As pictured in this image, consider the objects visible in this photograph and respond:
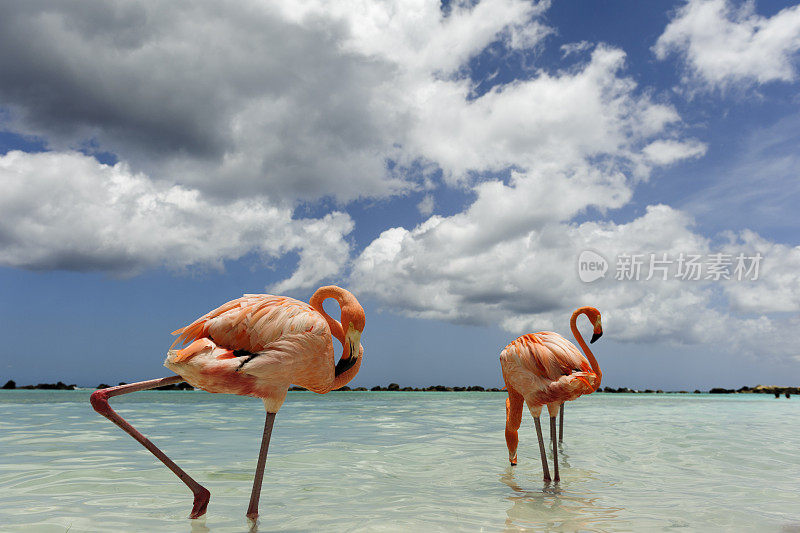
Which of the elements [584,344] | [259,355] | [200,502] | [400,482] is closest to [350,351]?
[259,355]

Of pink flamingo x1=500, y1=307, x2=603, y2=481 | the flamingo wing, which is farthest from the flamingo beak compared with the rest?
pink flamingo x1=500, y1=307, x2=603, y2=481

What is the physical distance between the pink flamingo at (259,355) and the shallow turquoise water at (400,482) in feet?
4.23

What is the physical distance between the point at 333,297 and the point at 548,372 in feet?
9.51

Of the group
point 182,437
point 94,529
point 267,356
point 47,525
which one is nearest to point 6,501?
point 47,525

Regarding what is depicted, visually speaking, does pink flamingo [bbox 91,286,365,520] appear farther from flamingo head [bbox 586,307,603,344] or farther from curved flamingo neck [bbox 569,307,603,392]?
flamingo head [bbox 586,307,603,344]

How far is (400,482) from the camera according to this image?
625cm

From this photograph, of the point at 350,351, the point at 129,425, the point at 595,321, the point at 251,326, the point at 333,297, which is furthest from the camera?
the point at 595,321

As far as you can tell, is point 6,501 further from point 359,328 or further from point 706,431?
point 706,431

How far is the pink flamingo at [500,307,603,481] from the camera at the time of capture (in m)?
5.54

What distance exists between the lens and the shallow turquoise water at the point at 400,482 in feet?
14.9

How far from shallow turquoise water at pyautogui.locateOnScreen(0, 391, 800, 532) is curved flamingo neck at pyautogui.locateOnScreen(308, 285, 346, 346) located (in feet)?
5.73

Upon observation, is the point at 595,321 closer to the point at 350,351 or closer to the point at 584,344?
the point at 584,344

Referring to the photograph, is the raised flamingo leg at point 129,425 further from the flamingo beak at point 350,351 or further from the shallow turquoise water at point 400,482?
the flamingo beak at point 350,351

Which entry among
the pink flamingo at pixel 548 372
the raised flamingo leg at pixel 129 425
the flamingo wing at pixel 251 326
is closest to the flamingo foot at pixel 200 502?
the raised flamingo leg at pixel 129 425
